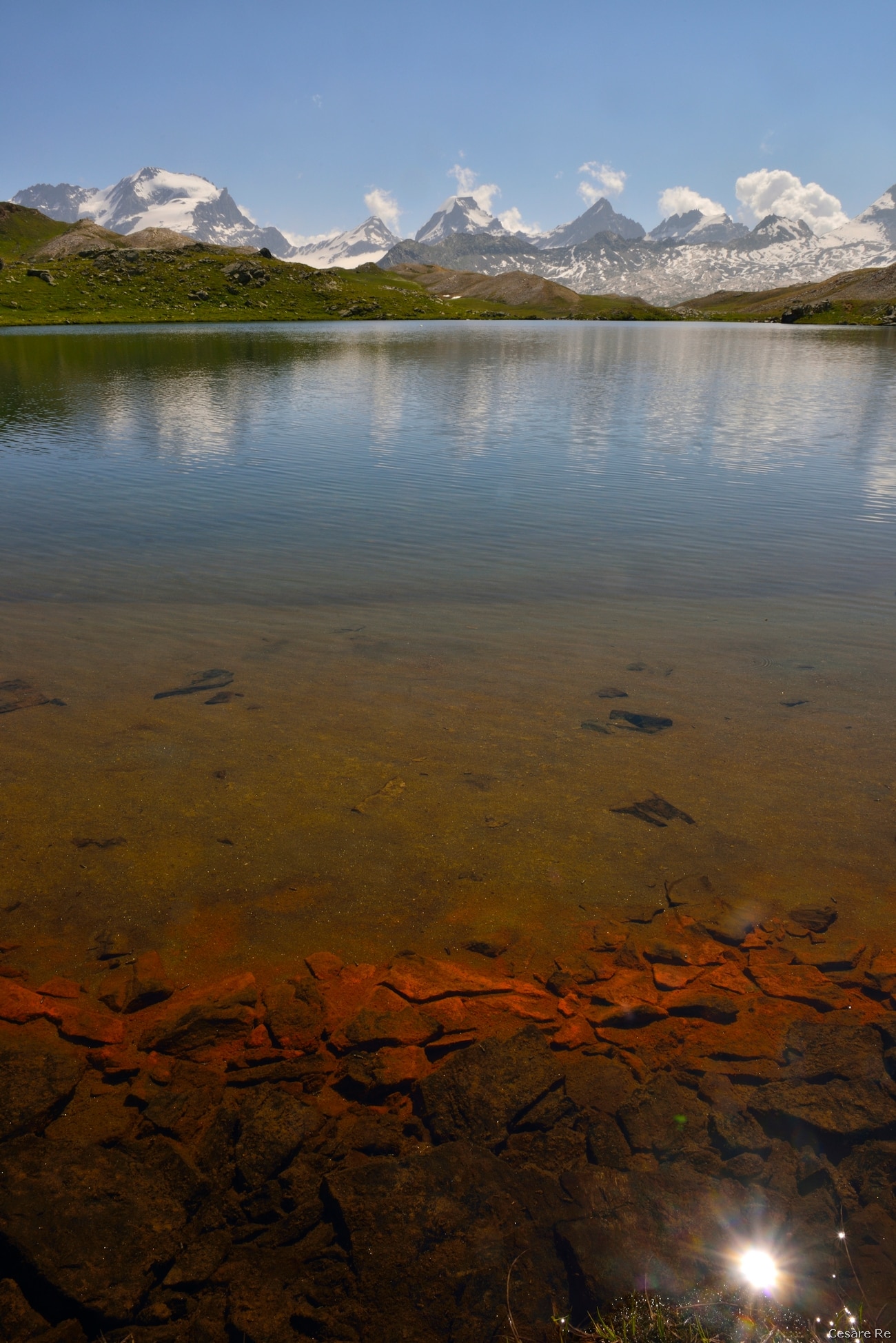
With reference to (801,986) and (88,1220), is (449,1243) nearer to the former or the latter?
(88,1220)

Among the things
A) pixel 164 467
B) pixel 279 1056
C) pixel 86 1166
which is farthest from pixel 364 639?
pixel 164 467

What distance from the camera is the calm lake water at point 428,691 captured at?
972 cm

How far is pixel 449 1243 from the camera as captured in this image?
5656 mm

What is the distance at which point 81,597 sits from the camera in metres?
19.2

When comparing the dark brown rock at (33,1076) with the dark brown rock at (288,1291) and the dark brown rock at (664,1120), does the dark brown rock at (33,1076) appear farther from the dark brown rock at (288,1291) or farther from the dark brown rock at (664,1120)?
the dark brown rock at (664,1120)

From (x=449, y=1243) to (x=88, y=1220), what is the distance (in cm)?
278

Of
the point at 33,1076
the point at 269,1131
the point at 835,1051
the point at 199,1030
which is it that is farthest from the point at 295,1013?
the point at 835,1051

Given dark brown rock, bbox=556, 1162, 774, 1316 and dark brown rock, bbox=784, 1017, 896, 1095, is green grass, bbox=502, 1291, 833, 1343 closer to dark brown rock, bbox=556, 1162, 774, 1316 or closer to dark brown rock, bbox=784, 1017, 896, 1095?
dark brown rock, bbox=556, 1162, 774, 1316

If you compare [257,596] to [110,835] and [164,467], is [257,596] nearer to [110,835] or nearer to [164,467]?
[110,835]

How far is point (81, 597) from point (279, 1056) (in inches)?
603

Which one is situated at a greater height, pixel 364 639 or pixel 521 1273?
pixel 364 639

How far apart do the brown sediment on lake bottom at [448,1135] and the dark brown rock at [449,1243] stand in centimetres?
2

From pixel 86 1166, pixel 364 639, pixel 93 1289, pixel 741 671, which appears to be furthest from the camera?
pixel 364 639

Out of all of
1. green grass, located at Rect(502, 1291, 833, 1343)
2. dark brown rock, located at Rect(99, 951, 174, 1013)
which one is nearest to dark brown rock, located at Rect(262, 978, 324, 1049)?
dark brown rock, located at Rect(99, 951, 174, 1013)
